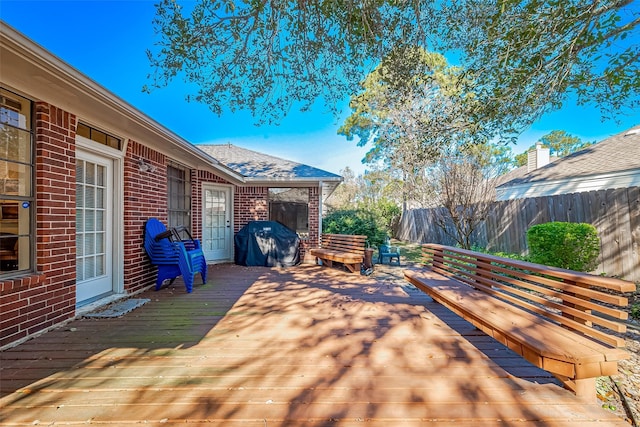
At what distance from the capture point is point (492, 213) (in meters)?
9.03

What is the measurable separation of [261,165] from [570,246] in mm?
7836

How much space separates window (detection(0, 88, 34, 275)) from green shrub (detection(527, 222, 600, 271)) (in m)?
8.09

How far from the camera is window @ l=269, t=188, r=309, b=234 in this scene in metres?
8.44

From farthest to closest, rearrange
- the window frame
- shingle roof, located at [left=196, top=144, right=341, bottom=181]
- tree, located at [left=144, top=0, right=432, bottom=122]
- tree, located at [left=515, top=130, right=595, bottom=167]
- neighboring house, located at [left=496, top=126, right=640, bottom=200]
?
tree, located at [left=515, top=130, right=595, bottom=167] < neighboring house, located at [left=496, top=126, right=640, bottom=200] < shingle roof, located at [left=196, top=144, right=341, bottom=181] < tree, located at [left=144, top=0, right=432, bottom=122] < the window frame

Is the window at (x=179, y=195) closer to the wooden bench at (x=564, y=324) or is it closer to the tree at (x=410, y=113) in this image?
the tree at (x=410, y=113)

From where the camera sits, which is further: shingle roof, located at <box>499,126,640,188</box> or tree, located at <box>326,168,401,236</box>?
shingle roof, located at <box>499,126,640,188</box>

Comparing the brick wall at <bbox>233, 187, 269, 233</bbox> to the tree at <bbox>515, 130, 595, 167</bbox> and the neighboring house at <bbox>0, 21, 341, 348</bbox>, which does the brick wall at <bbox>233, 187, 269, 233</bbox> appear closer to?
the neighboring house at <bbox>0, 21, 341, 348</bbox>

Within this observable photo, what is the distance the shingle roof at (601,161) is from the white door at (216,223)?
13.0 m

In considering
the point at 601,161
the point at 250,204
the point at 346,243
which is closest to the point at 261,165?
the point at 250,204

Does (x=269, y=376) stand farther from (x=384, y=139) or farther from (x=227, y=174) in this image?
(x=384, y=139)

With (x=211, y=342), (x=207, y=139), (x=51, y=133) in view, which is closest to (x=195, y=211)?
(x=51, y=133)

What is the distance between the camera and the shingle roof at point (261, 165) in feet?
26.1

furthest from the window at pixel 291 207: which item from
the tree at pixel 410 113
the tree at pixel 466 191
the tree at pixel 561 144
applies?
the tree at pixel 561 144

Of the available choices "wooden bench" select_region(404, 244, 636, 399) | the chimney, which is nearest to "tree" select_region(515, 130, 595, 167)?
the chimney
